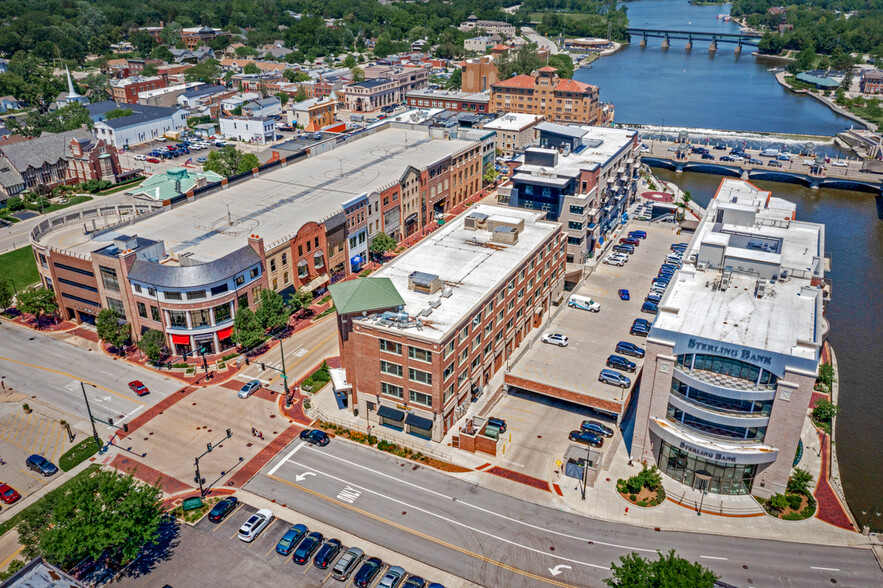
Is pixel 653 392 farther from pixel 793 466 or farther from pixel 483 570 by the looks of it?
pixel 483 570

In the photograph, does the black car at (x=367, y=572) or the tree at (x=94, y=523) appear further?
the black car at (x=367, y=572)

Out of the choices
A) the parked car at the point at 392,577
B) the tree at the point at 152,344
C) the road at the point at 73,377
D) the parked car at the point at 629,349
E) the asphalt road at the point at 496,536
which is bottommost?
the asphalt road at the point at 496,536

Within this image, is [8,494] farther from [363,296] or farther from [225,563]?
[363,296]

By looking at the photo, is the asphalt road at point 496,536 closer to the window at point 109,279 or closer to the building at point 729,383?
the building at point 729,383

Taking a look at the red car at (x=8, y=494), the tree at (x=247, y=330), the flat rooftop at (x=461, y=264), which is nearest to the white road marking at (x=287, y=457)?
the flat rooftop at (x=461, y=264)

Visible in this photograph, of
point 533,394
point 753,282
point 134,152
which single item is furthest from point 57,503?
point 134,152

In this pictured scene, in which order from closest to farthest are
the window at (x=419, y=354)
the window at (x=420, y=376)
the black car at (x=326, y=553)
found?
1. the black car at (x=326, y=553)
2. the window at (x=419, y=354)
3. the window at (x=420, y=376)
